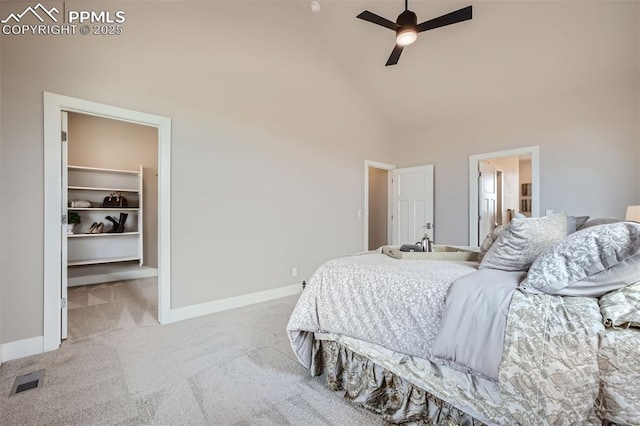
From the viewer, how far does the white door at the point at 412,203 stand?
495 cm

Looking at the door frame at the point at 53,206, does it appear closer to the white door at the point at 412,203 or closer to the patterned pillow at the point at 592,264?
the patterned pillow at the point at 592,264

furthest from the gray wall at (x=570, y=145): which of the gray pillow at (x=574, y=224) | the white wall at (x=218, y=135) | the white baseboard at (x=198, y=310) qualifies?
the white baseboard at (x=198, y=310)

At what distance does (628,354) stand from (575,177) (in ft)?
11.8

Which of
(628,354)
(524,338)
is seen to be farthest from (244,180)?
(628,354)

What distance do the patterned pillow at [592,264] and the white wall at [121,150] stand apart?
5.29 m

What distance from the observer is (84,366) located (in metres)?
2.05

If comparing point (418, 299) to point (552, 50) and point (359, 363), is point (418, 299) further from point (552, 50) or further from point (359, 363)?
point (552, 50)

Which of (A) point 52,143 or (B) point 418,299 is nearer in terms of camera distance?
(B) point 418,299

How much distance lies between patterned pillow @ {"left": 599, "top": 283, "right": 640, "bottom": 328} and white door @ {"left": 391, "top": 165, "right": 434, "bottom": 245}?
3911 mm

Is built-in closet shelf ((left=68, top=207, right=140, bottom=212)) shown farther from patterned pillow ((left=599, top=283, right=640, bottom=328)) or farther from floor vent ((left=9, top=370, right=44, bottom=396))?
patterned pillow ((left=599, top=283, right=640, bottom=328))

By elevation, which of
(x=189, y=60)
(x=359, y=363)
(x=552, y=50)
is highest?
(x=552, y=50)

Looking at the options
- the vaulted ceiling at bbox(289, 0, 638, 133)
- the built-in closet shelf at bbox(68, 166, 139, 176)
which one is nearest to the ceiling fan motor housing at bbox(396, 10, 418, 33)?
the vaulted ceiling at bbox(289, 0, 638, 133)

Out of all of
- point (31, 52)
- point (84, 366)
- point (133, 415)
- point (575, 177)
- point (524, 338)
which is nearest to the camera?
point (524, 338)

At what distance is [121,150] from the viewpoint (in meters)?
4.72
